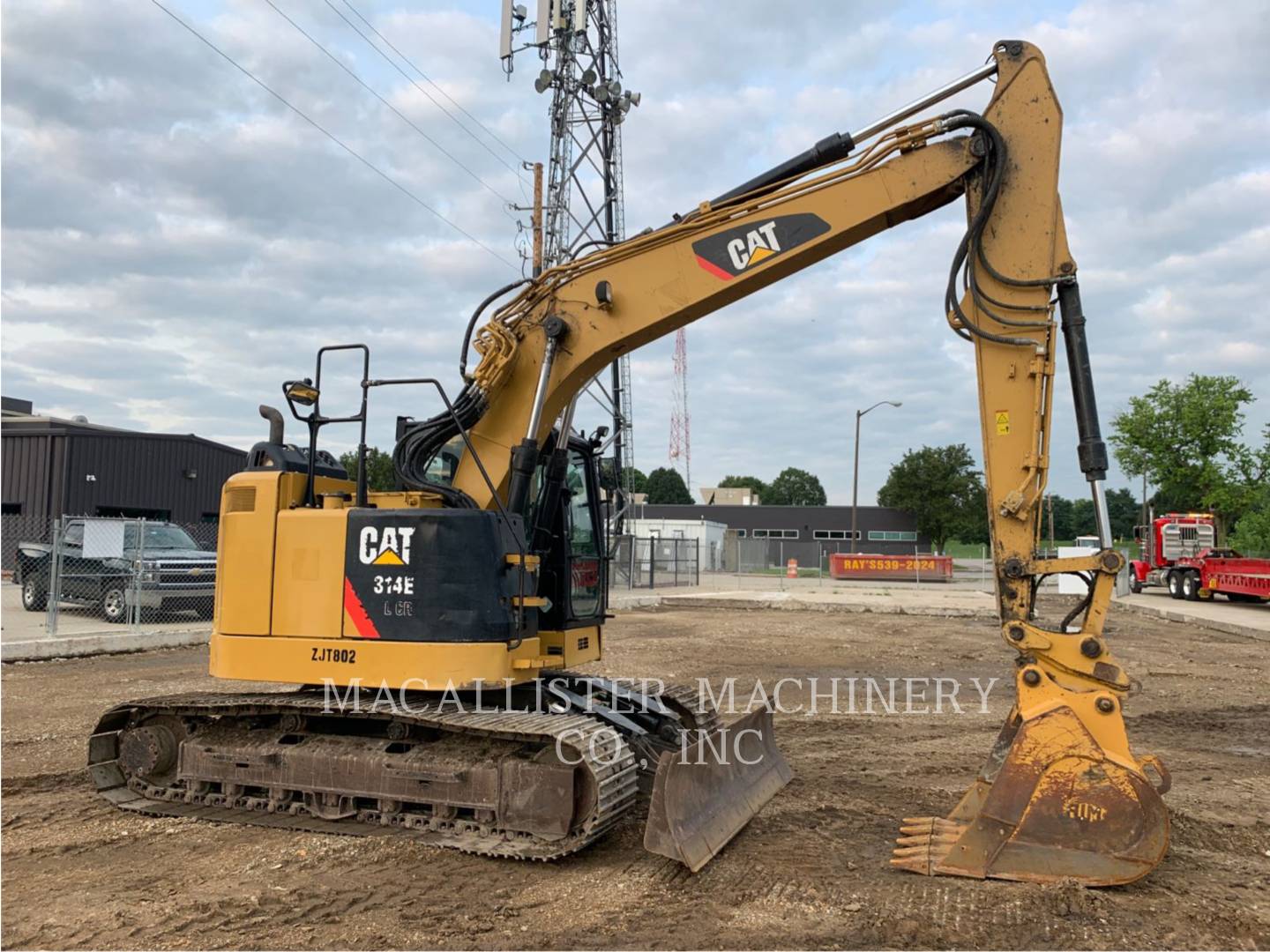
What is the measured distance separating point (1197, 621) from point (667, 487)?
342 ft

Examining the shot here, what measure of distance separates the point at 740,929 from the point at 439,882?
1.68m

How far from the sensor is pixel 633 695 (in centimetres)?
727

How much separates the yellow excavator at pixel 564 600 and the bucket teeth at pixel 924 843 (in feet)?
0.07

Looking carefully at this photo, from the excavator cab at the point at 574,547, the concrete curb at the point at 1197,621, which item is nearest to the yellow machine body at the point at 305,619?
the excavator cab at the point at 574,547

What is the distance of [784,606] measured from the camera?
83.2 ft

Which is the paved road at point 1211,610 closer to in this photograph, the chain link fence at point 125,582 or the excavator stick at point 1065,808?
the excavator stick at point 1065,808

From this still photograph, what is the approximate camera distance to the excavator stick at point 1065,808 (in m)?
4.87

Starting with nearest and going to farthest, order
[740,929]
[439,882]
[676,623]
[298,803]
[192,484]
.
Result: 1. [740,929]
2. [439,882]
3. [298,803]
4. [676,623]
5. [192,484]

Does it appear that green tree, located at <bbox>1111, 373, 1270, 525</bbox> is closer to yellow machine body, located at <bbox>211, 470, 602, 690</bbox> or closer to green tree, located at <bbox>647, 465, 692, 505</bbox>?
yellow machine body, located at <bbox>211, 470, 602, 690</bbox>

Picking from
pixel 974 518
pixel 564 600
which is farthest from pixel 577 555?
pixel 974 518

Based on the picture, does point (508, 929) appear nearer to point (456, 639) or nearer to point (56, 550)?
point (456, 639)

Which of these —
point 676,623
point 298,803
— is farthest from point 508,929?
point 676,623

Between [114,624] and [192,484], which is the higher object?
[192,484]

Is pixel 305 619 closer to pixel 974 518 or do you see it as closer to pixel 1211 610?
pixel 1211 610
